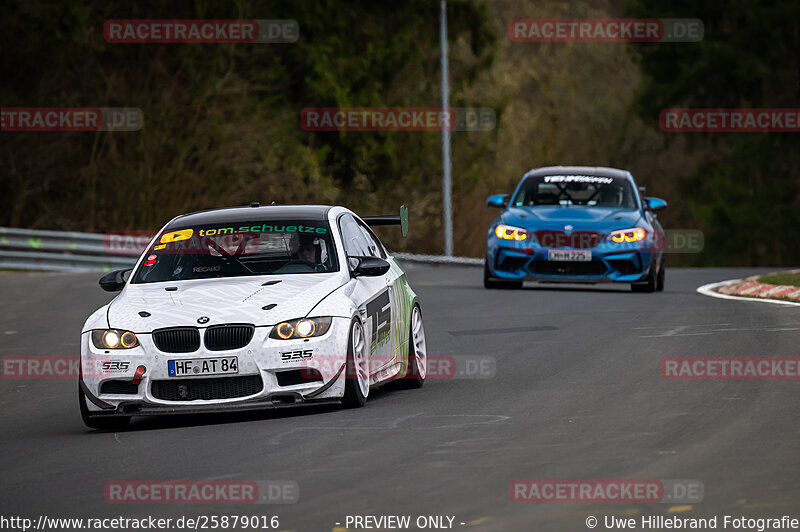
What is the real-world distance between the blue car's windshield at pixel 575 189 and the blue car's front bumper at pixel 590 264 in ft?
3.24

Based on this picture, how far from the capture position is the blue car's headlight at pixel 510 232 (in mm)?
20938

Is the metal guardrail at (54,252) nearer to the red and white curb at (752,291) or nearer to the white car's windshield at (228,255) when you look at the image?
the red and white curb at (752,291)

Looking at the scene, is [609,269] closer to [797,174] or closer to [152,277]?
[152,277]

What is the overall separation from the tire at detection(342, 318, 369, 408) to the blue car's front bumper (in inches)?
402

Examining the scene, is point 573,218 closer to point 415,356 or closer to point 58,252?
point 415,356

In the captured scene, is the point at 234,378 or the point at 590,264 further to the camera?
the point at 590,264

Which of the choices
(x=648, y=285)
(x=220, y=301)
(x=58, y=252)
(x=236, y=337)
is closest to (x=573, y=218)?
(x=648, y=285)

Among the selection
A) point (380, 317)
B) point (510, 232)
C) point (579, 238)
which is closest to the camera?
point (380, 317)

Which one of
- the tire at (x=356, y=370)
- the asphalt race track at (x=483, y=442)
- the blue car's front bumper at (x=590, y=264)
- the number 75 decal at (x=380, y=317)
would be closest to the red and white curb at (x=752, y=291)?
the blue car's front bumper at (x=590, y=264)

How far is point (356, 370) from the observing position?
10.5 meters

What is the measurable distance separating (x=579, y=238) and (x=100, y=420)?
11.1m

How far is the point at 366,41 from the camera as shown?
46000 mm

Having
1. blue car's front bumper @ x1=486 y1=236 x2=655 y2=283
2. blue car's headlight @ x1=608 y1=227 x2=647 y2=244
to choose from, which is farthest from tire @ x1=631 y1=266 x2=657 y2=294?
blue car's headlight @ x1=608 y1=227 x2=647 y2=244

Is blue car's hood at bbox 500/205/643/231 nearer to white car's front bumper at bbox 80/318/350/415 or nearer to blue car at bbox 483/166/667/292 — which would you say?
blue car at bbox 483/166/667/292
